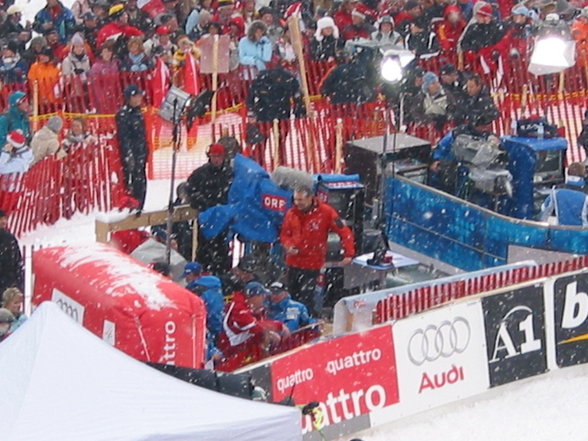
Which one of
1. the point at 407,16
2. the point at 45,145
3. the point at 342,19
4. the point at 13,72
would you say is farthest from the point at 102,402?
the point at 407,16

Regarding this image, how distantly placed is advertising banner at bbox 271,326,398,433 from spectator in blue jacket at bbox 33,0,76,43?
11.3m

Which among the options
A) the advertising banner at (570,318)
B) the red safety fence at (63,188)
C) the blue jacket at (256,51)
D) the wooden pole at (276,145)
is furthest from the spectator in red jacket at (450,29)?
the advertising banner at (570,318)

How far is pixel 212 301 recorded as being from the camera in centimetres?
1106

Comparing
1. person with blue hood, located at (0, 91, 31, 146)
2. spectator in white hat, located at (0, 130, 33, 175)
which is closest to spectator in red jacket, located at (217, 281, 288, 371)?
spectator in white hat, located at (0, 130, 33, 175)

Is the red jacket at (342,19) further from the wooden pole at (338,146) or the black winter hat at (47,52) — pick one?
the black winter hat at (47,52)

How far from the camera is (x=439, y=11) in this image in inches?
811

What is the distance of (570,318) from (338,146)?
5046 mm

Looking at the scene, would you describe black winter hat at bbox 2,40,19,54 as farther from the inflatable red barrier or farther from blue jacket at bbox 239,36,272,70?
the inflatable red barrier

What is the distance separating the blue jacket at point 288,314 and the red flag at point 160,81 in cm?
776

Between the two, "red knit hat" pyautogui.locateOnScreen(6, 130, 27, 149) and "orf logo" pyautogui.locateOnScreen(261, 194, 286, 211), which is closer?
"orf logo" pyautogui.locateOnScreen(261, 194, 286, 211)

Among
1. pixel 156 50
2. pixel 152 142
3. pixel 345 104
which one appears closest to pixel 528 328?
pixel 345 104

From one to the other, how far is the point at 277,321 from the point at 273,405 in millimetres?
2921

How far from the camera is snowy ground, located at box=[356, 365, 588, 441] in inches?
438

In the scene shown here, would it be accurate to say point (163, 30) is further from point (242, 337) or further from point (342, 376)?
point (342, 376)
